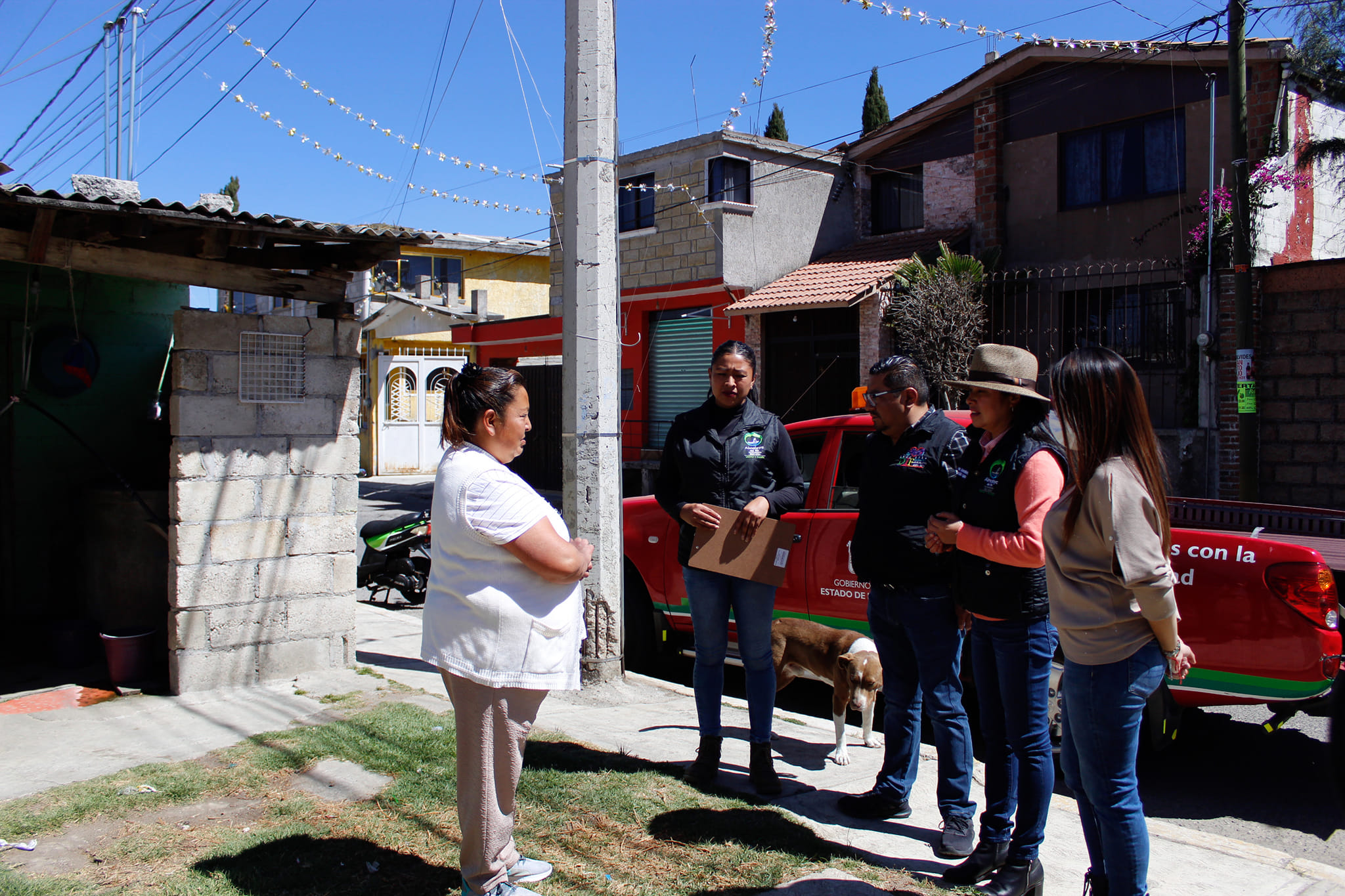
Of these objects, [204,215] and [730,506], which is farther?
[204,215]

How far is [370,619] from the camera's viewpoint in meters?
8.38

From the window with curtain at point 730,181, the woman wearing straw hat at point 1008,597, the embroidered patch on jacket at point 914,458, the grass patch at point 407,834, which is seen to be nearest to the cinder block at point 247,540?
the grass patch at point 407,834

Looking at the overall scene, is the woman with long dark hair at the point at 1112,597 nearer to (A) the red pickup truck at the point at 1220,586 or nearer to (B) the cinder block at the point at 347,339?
(A) the red pickup truck at the point at 1220,586

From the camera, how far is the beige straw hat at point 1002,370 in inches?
132

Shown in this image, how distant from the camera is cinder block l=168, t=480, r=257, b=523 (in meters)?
5.69

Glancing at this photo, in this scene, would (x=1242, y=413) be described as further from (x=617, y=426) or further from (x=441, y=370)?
(x=441, y=370)

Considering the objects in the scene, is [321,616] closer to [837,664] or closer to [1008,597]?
[837,664]

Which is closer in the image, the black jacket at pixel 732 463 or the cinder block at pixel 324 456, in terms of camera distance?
the black jacket at pixel 732 463

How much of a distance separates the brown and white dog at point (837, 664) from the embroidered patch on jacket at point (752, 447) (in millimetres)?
928

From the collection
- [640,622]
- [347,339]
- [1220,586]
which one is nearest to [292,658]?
[347,339]

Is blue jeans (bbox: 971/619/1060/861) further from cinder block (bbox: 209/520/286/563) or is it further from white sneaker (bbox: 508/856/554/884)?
cinder block (bbox: 209/520/286/563)

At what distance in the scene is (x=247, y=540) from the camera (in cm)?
595

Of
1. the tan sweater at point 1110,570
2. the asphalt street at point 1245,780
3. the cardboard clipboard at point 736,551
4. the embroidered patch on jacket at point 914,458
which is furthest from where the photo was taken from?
the asphalt street at point 1245,780

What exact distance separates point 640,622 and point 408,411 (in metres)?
22.4
